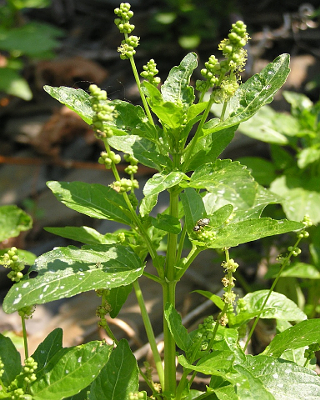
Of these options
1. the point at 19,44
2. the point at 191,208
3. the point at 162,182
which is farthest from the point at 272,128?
the point at 19,44

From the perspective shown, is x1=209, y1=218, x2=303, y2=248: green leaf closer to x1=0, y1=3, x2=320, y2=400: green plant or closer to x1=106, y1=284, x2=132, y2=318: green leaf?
x1=0, y1=3, x2=320, y2=400: green plant

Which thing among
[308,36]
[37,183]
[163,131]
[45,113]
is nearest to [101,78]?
[45,113]

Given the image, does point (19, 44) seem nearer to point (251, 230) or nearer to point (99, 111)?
point (99, 111)

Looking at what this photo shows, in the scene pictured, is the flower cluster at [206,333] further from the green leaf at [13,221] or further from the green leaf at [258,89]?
the green leaf at [13,221]

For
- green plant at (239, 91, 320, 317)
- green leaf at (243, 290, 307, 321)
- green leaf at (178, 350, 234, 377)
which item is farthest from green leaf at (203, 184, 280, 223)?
green plant at (239, 91, 320, 317)

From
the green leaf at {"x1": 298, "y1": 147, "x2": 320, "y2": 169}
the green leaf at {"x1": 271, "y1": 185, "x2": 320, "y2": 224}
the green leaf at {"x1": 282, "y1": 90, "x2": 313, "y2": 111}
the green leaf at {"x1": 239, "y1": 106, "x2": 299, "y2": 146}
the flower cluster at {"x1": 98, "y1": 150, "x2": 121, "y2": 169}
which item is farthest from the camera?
the green leaf at {"x1": 282, "y1": 90, "x2": 313, "y2": 111}

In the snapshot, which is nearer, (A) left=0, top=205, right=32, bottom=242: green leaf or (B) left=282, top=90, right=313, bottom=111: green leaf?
(A) left=0, top=205, right=32, bottom=242: green leaf

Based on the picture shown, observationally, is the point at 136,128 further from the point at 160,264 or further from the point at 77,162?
the point at 77,162
